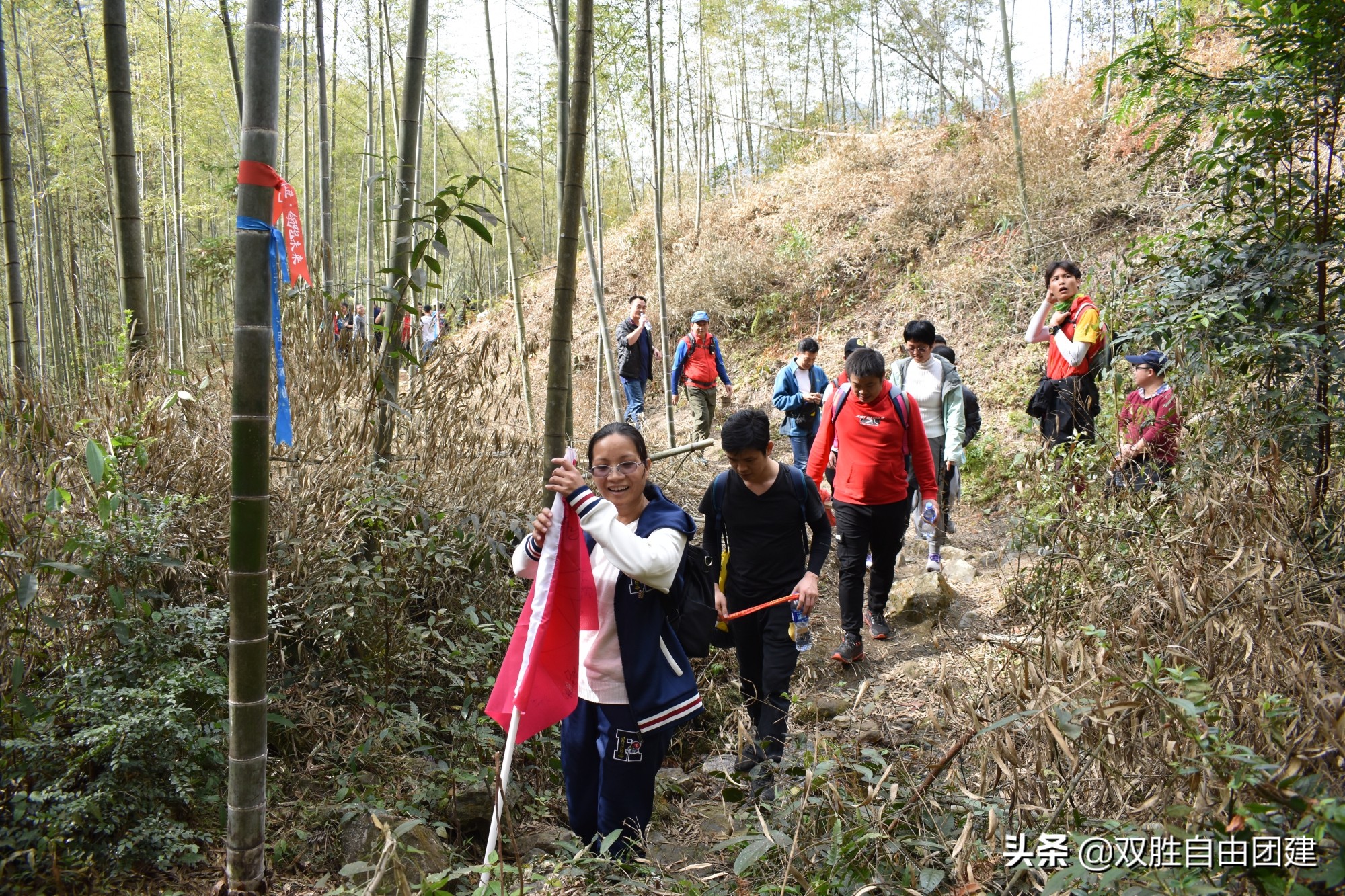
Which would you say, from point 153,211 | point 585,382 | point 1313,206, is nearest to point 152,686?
point 1313,206

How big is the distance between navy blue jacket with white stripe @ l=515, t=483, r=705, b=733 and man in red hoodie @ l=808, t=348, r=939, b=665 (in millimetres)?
1766

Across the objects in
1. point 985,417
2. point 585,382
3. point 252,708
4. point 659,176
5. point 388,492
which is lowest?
point 252,708

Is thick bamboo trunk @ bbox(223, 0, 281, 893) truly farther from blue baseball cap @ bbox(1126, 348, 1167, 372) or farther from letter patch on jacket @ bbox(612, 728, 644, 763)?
blue baseball cap @ bbox(1126, 348, 1167, 372)

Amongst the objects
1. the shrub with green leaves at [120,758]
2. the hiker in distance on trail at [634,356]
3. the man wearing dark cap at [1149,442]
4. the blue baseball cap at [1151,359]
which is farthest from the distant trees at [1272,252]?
the hiker in distance on trail at [634,356]

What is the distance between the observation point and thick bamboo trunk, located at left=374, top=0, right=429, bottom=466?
114 inches

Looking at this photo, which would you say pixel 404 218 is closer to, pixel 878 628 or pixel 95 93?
pixel 878 628

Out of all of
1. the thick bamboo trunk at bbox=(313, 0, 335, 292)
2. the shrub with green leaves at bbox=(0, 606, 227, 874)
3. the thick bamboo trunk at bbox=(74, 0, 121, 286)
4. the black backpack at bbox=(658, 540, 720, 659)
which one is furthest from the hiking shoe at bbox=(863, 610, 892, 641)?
the thick bamboo trunk at bbox=(74, 0, 121, 286)

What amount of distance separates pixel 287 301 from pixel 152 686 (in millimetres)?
1652

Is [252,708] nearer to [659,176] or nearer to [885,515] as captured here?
[885,515]

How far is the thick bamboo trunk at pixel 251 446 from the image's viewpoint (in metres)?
1.62

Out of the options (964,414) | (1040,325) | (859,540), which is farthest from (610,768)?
(964,414)

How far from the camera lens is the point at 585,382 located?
14148mm

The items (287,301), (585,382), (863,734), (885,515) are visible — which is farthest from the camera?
(585,382)
